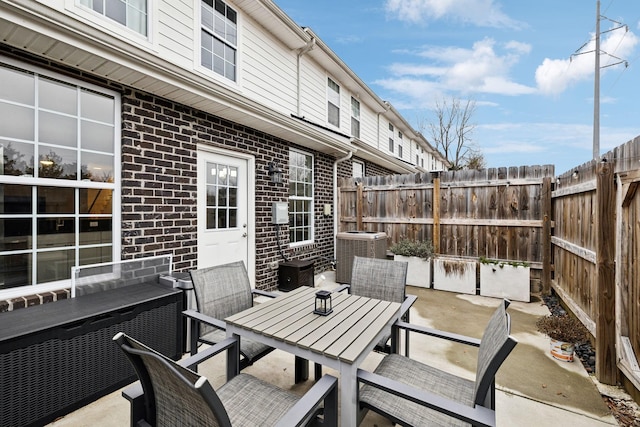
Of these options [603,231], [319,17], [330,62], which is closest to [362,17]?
[319,17]

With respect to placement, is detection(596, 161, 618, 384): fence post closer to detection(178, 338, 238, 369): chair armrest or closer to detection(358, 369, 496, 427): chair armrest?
detection(358, 369, 496, 427): chair armrest

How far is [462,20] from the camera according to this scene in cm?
Result: 823

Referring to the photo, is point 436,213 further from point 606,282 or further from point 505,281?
point 606,282

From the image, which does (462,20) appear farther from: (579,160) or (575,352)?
(575,352)

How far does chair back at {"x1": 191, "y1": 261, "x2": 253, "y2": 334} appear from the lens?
2.26m

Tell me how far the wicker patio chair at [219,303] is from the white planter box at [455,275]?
12.0 feet

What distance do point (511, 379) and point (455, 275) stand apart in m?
2.67

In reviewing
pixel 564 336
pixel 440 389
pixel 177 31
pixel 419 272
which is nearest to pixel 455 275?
pixel 419 272

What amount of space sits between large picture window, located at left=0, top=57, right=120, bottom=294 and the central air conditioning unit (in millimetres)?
3659

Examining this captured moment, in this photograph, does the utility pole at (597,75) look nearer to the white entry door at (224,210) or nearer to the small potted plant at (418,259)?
the small potted plant at (418,259)

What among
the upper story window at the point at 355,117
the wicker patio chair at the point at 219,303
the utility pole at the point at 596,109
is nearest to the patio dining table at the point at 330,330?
the wicker patio chair at the point at 219,303

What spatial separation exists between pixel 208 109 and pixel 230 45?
4.35 ft

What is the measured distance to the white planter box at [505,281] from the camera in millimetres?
4566

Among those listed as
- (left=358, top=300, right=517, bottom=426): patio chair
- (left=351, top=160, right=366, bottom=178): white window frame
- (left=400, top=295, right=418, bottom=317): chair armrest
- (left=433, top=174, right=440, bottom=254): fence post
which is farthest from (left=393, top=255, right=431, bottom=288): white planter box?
(left=358, top=300, right=517, bottom=426): patio chair
